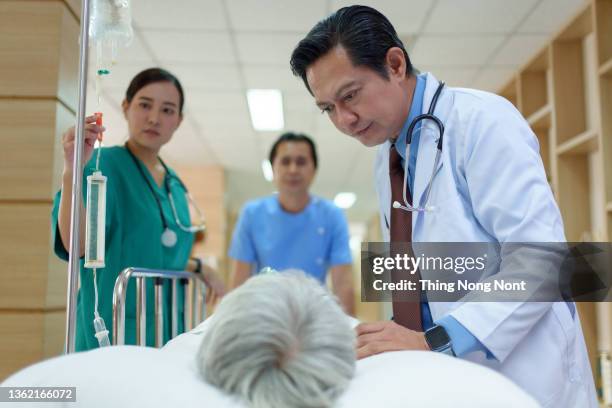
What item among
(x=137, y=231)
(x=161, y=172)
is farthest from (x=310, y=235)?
(x=137, y=231)

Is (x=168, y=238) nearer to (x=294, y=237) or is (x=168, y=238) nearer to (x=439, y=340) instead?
(x=439, y=340)

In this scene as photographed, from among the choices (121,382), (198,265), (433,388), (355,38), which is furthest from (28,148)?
(433,388)

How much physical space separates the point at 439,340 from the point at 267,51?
253 cm

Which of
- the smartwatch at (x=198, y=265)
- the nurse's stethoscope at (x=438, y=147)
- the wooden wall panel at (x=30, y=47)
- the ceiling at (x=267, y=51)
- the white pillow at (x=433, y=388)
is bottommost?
the white pillow at (x=433, y=388)

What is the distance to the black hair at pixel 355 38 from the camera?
107cm

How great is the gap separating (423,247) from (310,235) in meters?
1.53

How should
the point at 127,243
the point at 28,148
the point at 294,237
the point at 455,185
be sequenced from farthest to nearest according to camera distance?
the point at 294,237, the point at 28,148, the point at 127,243, the point at 455,185

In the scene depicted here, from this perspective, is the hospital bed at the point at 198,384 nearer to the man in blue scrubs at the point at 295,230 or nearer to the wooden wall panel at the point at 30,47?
the wooden wall panel at the point at 30,47

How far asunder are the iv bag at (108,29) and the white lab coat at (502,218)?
0.67m

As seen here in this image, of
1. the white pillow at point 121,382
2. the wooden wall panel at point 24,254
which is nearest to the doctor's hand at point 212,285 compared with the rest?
the wooden wall panel at point 24,254

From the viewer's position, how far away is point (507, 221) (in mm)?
922

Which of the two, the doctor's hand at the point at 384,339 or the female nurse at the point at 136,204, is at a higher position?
the female nurse at the point at 136,204

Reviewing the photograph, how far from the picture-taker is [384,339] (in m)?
0.81

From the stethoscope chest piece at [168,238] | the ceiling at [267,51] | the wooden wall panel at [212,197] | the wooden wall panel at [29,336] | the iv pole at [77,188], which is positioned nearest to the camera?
the iv pole at [77,188]
